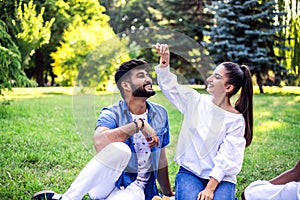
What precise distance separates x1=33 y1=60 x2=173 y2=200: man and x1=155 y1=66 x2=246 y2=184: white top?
0.36 feet

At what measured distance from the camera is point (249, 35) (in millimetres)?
9633

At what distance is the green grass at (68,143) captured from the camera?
2.62m

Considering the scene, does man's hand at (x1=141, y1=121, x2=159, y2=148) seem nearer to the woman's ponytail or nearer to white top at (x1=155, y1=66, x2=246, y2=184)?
white top at (x1=155, y1=66, x2=246, y2=184)

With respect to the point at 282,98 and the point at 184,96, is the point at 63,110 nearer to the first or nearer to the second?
the point at 282,98

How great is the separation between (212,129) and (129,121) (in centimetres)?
42

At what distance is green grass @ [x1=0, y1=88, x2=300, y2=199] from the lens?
2625 millimetres

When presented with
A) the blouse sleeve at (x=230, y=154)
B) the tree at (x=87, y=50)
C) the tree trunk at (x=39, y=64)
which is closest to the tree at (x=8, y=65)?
the tree at (x=87, y=50)

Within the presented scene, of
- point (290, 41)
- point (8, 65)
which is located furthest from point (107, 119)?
point (290, 41)

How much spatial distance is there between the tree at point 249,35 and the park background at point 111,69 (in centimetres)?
2

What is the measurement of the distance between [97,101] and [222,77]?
0.74 metres

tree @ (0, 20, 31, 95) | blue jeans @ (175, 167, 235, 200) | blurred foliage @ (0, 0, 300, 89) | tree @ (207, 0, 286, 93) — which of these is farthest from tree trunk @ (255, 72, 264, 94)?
blue jeans @ (175, 167, 235, 200)

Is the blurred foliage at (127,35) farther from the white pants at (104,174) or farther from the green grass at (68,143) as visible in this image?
the white pants at (104,174)

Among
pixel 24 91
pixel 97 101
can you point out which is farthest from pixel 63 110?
pixel 97 101

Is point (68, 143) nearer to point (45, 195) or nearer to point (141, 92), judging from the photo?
point (45, 195)
